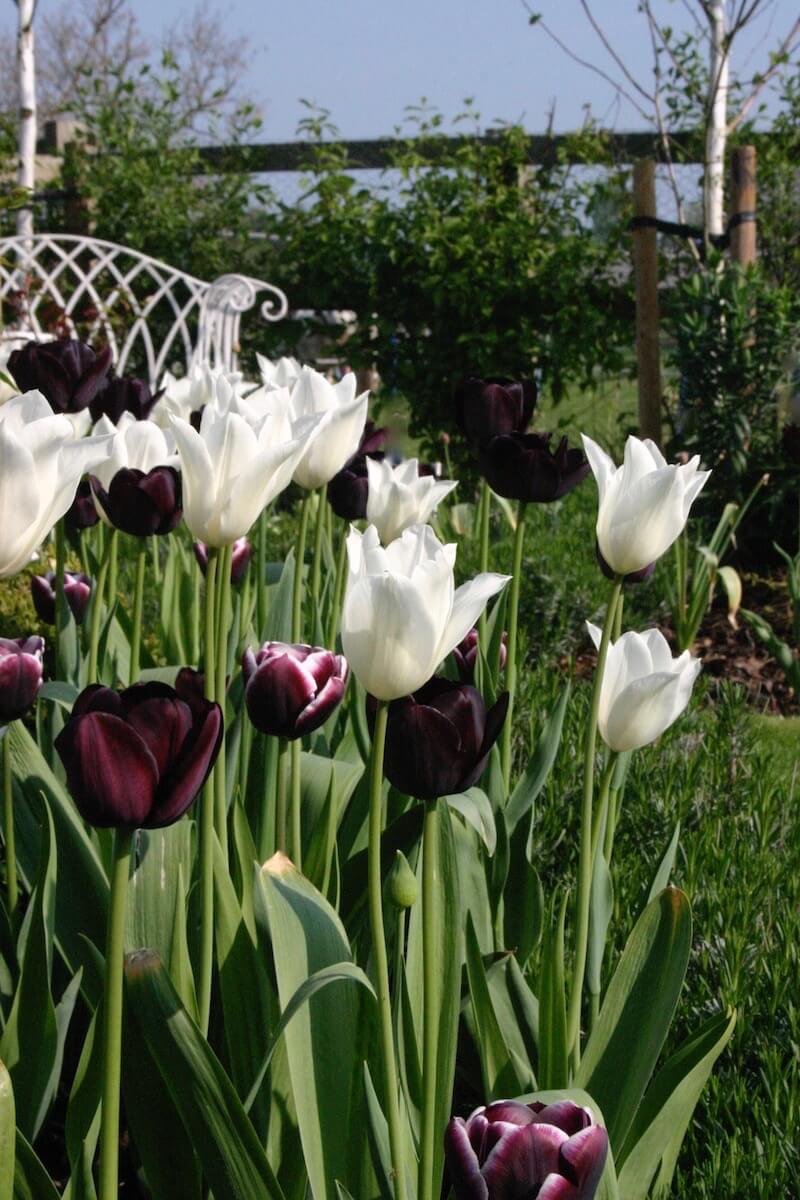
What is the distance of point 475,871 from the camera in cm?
149

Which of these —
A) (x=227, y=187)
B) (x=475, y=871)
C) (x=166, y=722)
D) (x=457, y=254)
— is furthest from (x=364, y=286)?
(x=166, y=722)

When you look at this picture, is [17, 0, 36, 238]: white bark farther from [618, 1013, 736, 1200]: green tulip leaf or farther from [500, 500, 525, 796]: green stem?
[618, 1013, 736, 1200]: green tulip leaf

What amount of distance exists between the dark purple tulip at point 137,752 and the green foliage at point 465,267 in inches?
237

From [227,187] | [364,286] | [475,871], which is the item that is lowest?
[475,871]

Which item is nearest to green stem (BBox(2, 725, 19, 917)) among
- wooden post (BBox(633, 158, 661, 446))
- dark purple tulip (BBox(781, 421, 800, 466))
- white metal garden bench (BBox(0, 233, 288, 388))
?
dark purple tulip (BBox(781, 421, 800, 466))

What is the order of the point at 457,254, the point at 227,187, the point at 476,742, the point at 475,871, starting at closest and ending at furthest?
the point at 476,742, the point at 475,871, the point at 457,254, the point at 227,187

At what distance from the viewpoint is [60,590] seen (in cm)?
176

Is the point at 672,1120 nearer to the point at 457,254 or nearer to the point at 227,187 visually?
the point at 457,254

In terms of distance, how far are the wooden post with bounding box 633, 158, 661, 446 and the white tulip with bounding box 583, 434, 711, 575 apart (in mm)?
4341

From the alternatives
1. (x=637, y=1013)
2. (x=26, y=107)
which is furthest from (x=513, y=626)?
(x=26, y=107)

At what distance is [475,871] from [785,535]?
3.89m

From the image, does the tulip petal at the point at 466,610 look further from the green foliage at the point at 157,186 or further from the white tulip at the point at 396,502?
the green foliage at the point at 157,186

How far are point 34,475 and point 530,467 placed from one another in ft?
2.42

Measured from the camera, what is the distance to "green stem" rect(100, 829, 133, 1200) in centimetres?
84
